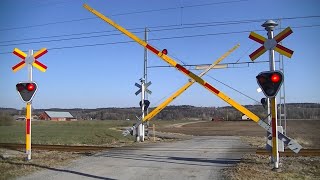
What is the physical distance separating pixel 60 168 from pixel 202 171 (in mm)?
4262

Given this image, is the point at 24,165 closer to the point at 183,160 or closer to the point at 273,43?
the point at 183,160

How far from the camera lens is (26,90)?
13469 millimetres

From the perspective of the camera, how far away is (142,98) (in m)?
26.9

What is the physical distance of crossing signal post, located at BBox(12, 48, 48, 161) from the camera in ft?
44.2

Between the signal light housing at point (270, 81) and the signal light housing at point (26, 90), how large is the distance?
734 cm

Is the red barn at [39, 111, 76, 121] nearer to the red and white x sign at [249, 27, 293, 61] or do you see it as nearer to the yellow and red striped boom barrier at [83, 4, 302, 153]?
the yellow and red striped boom barrier at [83, 4, 302, 153]

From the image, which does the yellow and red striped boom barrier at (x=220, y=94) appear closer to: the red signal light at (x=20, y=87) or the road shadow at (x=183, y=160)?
the road shadow at (x=183, y=160)

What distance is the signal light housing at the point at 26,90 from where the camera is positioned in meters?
13.4

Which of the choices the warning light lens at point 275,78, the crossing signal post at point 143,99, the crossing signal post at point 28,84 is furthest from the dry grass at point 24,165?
the crossing signal post at point 143,99

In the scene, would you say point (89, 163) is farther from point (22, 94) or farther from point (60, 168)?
point (22, 94)

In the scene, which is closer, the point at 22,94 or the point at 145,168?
the point at 145,168

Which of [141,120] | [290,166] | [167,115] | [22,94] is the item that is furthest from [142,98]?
[167,115]

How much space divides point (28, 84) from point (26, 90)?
0.74ft

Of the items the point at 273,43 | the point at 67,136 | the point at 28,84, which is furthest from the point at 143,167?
the point at 67,136
